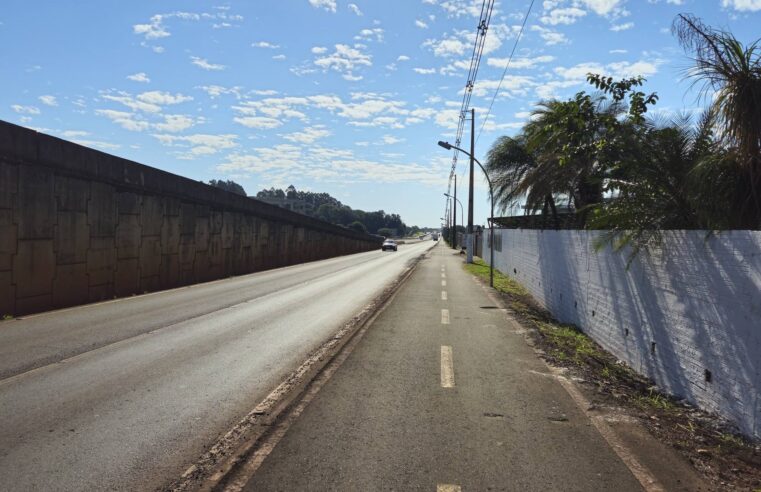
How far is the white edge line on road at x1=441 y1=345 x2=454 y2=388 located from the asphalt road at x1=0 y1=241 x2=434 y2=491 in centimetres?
217

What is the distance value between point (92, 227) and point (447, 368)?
1188 cm

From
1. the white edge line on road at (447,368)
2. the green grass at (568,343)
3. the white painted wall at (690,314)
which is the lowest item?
the green grass at (568,343)

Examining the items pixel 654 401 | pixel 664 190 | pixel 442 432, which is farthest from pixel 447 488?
pixel 664 190

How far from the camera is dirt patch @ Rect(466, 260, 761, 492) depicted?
162 inches

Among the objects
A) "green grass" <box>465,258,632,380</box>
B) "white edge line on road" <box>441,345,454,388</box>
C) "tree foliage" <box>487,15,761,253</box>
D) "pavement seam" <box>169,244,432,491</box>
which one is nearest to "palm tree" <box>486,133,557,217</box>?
"green grass" <box>465,258,632,380</box>

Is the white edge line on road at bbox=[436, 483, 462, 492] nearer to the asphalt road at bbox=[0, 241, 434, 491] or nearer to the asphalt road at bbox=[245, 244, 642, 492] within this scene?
the asphalt road at bbox=[245, 244, 642, 492]

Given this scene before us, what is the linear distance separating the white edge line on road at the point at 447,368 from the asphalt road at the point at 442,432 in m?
0.01

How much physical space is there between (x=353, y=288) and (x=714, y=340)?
1485 cm

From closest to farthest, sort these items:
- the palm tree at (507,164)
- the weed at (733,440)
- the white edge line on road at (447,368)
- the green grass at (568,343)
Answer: the weed at (733,440) < the white edge line on road at (447,368) < the green grass at (568,343) < the palm tree at (507,164)

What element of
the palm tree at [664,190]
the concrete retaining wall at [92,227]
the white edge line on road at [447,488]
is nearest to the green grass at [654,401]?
the palm tree at [664,190]

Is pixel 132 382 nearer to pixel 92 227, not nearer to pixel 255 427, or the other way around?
pixel 255 427

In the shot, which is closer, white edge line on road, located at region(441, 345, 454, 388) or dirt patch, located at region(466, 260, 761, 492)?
dirt patch, located at region(466, 260, 761, 492)

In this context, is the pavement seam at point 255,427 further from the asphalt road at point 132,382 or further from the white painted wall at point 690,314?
the white painted wall at point 690,314

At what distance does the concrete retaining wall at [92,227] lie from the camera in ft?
39.1
